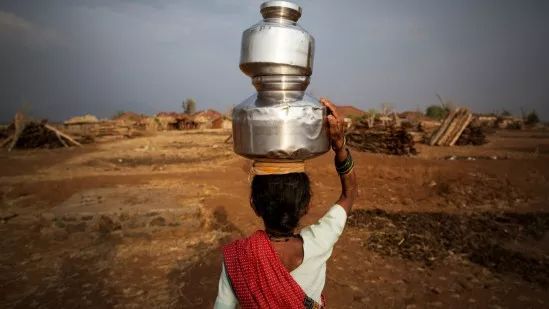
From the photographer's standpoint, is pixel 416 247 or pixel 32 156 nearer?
pixel 416 247

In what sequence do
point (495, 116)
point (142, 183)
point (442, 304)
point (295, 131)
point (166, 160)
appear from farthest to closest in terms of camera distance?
1. point (495, 116)
2. point (166, 160)
3. point (142, 183)
4. point (442, 304)
5. point (295, 131)

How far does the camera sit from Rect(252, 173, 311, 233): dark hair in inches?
47.4

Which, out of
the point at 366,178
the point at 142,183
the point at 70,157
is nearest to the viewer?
the point at 142,183

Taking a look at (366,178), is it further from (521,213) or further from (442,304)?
(442,304)

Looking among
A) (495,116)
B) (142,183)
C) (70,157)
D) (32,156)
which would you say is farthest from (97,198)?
(495,116)

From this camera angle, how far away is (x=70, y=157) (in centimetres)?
1170

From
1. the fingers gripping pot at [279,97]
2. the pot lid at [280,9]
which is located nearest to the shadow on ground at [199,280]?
the fingers gripping pot at [279,97]

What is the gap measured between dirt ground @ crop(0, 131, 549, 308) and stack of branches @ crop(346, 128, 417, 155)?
3.78 metres

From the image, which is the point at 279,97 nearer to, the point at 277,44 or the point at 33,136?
the point at 277,44

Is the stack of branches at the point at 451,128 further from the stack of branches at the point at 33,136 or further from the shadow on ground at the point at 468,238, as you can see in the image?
the stack of branches at the point at 33,136

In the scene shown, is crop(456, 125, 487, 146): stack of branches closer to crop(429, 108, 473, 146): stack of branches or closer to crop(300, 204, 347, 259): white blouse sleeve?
crop(429, 108, 473, 146): stack of branches

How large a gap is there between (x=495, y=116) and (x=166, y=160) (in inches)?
1001

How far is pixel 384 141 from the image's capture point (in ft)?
38.5

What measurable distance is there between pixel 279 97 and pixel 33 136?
16686mm
